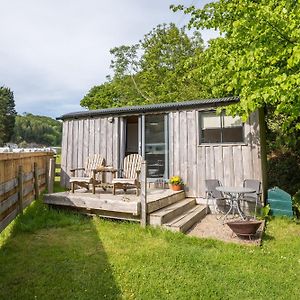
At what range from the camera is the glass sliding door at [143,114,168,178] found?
785 centimetres

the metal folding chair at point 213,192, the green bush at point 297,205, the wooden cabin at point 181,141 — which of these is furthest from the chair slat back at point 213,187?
the green bush at point 297,205

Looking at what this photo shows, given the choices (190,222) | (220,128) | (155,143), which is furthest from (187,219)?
(155,143)

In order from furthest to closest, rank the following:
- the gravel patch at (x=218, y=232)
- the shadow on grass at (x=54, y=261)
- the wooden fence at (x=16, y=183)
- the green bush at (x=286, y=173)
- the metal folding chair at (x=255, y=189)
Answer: the green bush at (x=286, y=173), the metal folding chair at (x=255, y=189), the gravel patch at (x=218, y=232), the wooden fence at (x=16, y=183), the shadow on grass at (x=54, y=261)

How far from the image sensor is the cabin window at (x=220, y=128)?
6.98m

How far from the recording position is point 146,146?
8031mm

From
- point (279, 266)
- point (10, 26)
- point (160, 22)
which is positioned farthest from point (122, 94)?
point (279, 266)

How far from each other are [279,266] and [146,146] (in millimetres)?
5075

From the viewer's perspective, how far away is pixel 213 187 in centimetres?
671

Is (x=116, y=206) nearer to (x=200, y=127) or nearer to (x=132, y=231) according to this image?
(x=132, y=231)

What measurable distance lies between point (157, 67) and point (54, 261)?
20699mm

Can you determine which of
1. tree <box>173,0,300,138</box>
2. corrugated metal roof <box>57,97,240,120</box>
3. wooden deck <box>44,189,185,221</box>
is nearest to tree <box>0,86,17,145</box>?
corrugated metal roof <box>57,97,240,120</box>

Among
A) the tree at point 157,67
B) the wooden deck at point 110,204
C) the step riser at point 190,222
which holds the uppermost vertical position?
the tree at point 157,67

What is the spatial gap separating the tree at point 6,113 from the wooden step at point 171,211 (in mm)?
53690

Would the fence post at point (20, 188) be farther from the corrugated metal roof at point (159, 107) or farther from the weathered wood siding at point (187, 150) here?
the corrugated metal roof at point (159, 107)
